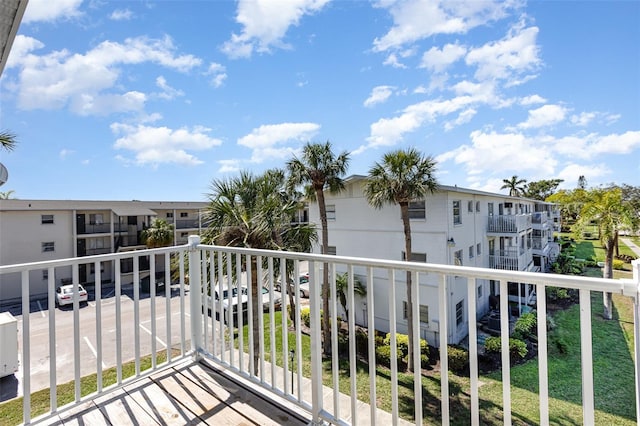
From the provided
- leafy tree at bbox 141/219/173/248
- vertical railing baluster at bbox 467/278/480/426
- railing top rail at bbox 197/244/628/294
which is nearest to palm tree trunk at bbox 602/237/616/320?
vertical railing baluster at bbox 467/278/480/426

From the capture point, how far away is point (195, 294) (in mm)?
2475

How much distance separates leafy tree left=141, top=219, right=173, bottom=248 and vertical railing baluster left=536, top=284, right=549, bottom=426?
783 inches

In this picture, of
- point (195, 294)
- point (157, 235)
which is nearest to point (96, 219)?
point (157, 235)

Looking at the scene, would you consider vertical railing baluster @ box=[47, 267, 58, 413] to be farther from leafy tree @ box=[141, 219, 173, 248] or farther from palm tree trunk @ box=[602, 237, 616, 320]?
leafy tree @ box=[141, 219, 173, 248]

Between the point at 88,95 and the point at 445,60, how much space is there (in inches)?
374

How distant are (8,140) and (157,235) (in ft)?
38.9

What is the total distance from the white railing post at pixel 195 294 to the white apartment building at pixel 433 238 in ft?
26.8

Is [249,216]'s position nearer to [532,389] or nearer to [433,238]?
[433,238]

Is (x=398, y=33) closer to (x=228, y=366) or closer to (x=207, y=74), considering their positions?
(x=207, y=74)

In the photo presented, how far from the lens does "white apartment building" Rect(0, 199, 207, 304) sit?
15.6 metres

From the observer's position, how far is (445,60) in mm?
8891

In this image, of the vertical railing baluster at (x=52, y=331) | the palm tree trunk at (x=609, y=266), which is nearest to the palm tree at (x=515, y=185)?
the palm tree trunk at (x=609, y=266)

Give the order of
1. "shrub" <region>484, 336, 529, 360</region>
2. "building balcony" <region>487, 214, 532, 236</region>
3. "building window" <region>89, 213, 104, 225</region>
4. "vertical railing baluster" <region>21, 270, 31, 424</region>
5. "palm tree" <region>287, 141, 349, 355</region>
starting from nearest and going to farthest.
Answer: "vertical railing baluster" <region>21, 270, 31, 424</region>
"shrub" <region>484, 336, 529, 360</region>
"palm tree" <region>287, 141, 349, 355</region>
"building balcony" <region>487, 214, 532, 236</region>
"building window" <region>89, 213, 104, 225</region>

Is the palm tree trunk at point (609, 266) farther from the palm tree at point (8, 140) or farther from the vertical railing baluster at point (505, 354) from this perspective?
the palm tree at point (8, 140)
